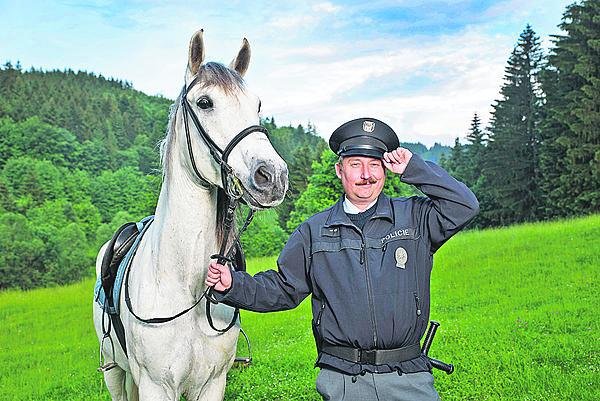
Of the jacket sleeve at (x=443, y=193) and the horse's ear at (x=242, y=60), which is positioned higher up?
the horse's ear at (x=242, y=60)

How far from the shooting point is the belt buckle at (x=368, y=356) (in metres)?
3.06

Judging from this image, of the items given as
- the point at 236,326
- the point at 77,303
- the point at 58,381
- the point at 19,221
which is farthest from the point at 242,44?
the point at 19,221

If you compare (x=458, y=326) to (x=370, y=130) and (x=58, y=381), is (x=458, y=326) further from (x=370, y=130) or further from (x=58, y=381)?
(x=370, y=130)

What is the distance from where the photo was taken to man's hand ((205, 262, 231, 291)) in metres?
3.10

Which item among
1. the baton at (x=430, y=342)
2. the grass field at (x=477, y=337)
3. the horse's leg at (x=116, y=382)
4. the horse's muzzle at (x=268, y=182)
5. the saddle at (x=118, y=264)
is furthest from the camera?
the grass field at (x=477, y=337)

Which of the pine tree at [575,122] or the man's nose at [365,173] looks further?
the pine tree at [575,122]

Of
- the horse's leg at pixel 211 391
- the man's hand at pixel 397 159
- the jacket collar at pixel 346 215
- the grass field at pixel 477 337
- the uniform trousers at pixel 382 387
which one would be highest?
the man's hand at pixel 397 159

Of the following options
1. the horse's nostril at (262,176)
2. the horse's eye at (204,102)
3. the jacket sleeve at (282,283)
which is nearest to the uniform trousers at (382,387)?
the jacket sleeve at (282,283)

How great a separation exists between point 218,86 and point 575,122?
31.7 meters

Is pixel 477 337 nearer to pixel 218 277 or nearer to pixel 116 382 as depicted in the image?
pixel 116 382

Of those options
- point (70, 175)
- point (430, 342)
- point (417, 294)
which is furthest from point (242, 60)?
point (70, 175)

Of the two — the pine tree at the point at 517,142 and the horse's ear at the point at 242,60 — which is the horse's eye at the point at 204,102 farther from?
the pine tree at the point at 517,142

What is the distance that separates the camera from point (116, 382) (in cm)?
490

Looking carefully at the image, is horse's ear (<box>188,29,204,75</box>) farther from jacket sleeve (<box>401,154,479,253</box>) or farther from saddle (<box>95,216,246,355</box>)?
jacket sleeve (<box>401,154,479,253</box>)
